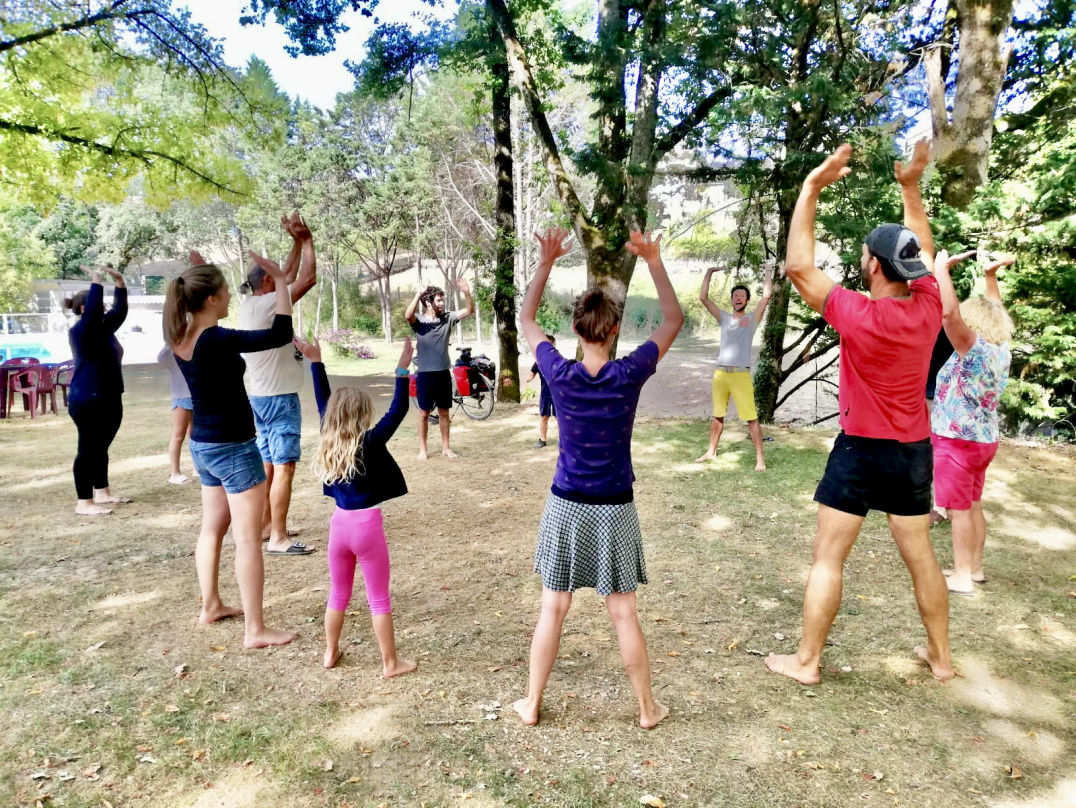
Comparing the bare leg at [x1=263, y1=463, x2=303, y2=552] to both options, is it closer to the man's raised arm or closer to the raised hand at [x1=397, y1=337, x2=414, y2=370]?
the raised hand at [x1=397, y1=337, x2=414, y2=370]

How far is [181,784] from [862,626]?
345 centimetres

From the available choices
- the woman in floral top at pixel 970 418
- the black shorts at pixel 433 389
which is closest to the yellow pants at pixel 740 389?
the woman in floral top at pixel 970 418

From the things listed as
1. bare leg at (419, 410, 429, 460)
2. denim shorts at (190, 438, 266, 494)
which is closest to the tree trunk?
bare leg at (419, 410, 429, 460)

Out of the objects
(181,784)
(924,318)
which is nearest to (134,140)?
(181,784)

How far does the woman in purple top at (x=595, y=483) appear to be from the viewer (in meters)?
2.64

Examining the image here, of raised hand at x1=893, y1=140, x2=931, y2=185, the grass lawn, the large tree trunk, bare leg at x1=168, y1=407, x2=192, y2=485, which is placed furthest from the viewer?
the large tree trunk

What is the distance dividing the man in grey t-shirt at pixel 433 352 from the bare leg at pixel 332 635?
4464 millimetres

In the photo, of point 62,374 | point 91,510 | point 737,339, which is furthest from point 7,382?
point 737,339

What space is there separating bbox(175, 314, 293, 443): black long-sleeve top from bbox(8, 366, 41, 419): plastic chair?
9.94m

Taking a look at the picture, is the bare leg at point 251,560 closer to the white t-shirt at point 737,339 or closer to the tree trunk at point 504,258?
the white t-shirt at point 737,339

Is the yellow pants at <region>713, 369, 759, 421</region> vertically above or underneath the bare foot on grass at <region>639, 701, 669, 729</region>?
above

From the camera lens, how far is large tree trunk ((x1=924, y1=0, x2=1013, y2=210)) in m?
8.27

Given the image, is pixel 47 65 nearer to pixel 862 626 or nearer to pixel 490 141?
pixel 862 626

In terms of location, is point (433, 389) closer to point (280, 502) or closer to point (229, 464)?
point (280, 502)
